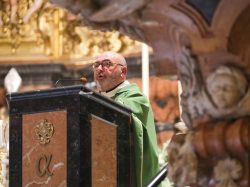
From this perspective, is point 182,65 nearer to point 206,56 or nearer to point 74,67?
point 206,56

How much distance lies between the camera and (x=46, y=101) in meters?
4.93

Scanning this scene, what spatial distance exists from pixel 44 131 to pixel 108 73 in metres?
1.06

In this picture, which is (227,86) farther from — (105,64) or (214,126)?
(105,64)

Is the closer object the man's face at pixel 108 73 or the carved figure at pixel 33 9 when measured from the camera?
the man's face at pixel 108 73

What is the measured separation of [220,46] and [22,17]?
7.54m

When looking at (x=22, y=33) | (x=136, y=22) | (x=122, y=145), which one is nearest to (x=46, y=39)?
(x=22, y=33)

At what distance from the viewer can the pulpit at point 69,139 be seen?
477cm

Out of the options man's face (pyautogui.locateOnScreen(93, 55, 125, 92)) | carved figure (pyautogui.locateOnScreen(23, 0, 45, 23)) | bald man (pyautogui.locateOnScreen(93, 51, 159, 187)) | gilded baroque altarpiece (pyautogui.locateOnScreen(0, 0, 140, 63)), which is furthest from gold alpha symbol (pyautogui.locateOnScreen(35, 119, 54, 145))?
carved figure (pyautogui.locateOnScreen(23, 0, 45, 23))

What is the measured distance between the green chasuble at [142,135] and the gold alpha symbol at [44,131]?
22.5 inches

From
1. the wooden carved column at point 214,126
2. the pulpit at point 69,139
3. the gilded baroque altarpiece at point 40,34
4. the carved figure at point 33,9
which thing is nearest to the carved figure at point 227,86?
the wooden carved column at point 214,126

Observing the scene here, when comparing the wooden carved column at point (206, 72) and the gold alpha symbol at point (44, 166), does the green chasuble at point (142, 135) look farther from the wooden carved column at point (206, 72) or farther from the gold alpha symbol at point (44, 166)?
the wooden carved column at point (206, 72)

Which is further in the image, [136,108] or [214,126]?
[136,108]

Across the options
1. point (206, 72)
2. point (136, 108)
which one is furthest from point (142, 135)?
point (206, 72)

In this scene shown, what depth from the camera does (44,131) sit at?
4934 millimetres
